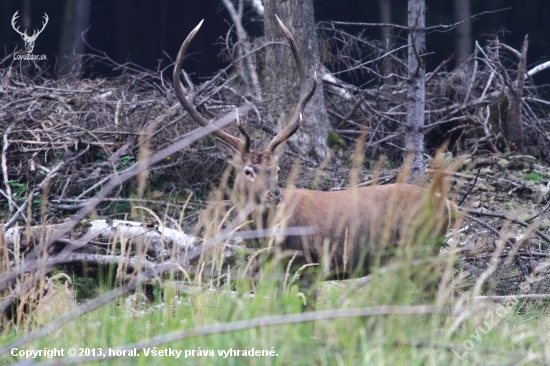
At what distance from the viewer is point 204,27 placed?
14680 mm

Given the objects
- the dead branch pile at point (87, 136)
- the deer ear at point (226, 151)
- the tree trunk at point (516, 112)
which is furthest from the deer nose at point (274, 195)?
the tree trunk at point (516, 112)

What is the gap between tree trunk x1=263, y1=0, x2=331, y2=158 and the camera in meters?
9.34

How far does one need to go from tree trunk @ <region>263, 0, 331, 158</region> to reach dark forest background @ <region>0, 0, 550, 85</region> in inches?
169

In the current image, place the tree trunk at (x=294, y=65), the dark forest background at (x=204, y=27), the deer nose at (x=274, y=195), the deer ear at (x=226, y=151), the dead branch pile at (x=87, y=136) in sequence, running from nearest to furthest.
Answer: the deer nose at (x=274, y=195)
the deer ear at (x=226, y=151)
the dead branch pile at (x=87, y=136)
the tree trunk at (x=294, y=65)
the dark forest background at (x=204, y=27)

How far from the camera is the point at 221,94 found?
359 inches

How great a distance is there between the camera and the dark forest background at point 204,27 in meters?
14.0

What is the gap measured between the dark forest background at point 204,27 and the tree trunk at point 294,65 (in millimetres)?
4288

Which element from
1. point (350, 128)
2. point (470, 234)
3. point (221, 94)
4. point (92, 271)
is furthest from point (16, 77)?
point (470, 234)

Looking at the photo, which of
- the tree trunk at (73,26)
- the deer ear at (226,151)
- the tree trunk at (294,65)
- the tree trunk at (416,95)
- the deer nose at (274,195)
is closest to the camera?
the deer nose at (274,195)

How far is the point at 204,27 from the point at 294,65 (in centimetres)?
570

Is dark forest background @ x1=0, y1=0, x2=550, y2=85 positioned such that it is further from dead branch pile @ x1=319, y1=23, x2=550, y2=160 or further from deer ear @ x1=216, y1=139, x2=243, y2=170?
deer ear @ x1=216, y1=139, x2=243, y2=170

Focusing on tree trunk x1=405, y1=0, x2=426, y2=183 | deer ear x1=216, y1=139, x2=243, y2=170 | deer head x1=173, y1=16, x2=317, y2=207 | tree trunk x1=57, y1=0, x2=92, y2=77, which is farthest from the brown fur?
tree trunk x1=57, y1=0, x2=92, y2=77

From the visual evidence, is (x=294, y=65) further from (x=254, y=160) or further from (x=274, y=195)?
(x=274, y=195)

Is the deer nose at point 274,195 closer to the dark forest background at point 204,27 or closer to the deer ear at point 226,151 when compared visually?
the deer ear at point 226,151
